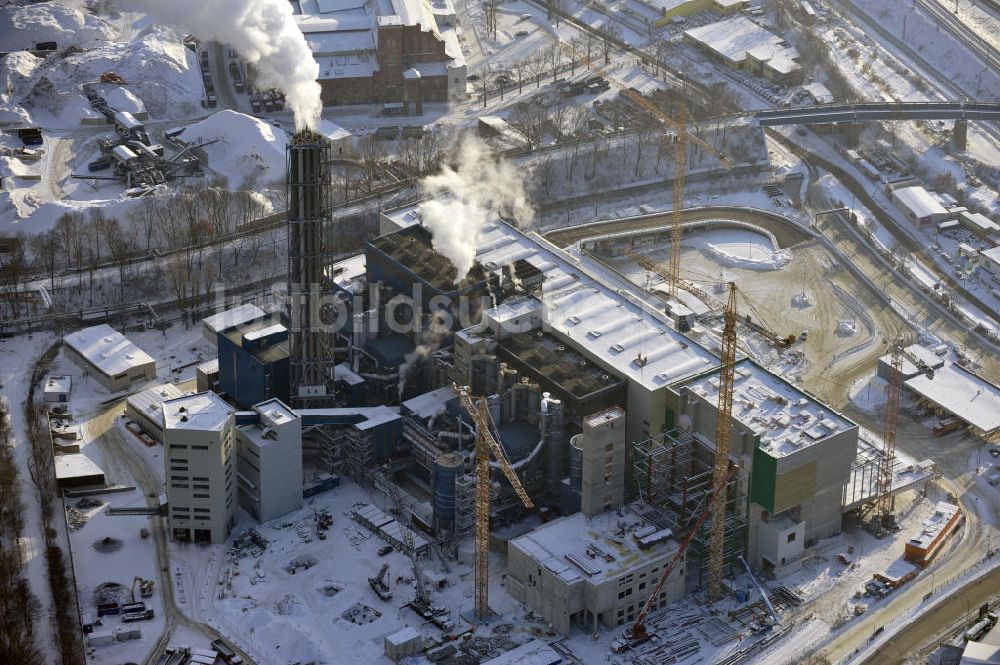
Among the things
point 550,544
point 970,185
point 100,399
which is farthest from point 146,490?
point 970,185

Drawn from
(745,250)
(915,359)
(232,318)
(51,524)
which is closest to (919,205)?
(745,250)

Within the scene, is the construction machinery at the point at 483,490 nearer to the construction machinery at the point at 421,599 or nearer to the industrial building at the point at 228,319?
the construction machinery at the point at 421,599

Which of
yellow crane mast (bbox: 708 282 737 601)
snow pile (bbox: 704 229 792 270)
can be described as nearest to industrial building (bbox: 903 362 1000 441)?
snow pile (bbox: 704 229 792 270)

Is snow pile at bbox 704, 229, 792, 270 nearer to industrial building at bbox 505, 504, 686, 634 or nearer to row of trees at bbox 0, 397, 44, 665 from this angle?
industrial building at bbox 505, 504, 686, 634

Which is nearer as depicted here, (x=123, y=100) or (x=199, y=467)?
(x=199, y=467)

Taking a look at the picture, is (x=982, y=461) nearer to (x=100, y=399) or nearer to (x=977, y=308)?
(x=977, y=308)

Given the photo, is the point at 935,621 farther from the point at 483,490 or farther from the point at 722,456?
the point at 483,490
